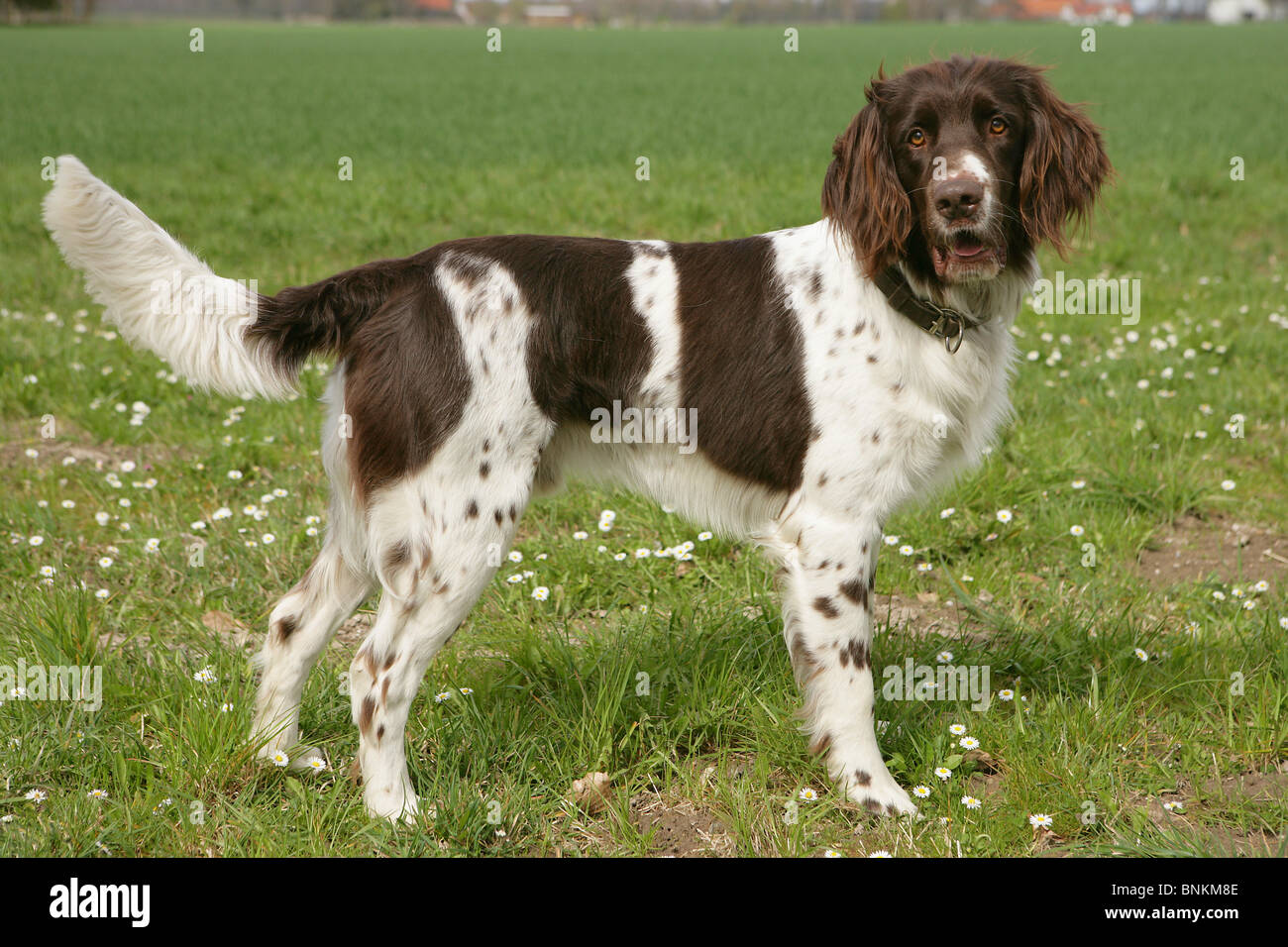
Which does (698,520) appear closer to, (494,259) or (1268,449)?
(494,259)

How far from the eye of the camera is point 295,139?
15367mm

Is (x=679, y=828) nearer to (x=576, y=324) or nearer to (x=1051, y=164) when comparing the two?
(x=576, y=324)

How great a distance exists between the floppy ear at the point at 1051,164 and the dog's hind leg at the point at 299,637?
2143 mm

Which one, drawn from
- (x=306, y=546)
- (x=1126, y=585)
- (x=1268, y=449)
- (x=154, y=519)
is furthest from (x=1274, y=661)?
(x=154, y=519)

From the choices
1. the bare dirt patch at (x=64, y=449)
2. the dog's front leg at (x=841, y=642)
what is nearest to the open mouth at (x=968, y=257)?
the dog's front leg at (x=841, y=642)

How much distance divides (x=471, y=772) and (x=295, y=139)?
13.9 metres

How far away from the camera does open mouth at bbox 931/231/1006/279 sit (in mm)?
2994

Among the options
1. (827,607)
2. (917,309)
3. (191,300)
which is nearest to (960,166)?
(917,309)

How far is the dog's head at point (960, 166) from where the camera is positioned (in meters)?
2.99

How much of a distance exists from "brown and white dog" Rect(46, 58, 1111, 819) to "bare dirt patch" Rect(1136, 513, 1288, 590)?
1777 mm

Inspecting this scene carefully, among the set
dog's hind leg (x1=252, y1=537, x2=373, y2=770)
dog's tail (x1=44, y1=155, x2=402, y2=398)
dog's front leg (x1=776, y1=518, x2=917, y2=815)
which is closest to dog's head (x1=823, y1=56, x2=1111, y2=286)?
dog's front leg (x1=776, y1=518, x2=917, y2=815)

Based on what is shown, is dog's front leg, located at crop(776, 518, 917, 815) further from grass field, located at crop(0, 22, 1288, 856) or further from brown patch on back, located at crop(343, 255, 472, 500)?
brown patch on back, located at crop(343, 255, 472, 500)

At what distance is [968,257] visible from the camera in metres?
3.01

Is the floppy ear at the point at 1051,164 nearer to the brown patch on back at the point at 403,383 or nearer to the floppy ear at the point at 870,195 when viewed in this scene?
the floppy ear at the point at 870,195
